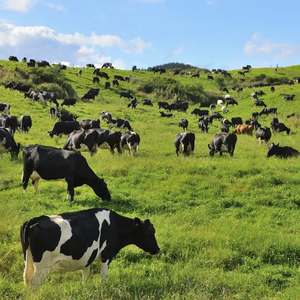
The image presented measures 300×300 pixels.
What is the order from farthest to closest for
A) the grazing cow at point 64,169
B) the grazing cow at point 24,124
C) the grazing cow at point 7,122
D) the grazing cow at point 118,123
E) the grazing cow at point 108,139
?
the grazing cow at point 118,123 < the grazing cow at point 24,124 < the grazing cow at point 7,122 < the grazing cow at point 108,139 < the grazing cow at point 64,169

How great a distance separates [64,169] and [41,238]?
5676 millimetres

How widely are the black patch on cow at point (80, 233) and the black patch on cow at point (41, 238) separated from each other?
186 millimetres

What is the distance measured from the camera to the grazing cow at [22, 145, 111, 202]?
1020cm

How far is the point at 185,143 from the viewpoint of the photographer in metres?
17.5

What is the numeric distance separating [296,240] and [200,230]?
7.75 feet

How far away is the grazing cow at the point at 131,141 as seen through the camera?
17.8 m

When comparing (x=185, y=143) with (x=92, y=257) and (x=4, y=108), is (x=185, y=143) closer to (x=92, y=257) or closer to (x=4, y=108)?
(x=92, y=257)

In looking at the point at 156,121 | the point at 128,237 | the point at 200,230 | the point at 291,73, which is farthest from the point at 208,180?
the point at 291,73

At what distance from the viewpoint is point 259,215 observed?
Result: 30.8 feet

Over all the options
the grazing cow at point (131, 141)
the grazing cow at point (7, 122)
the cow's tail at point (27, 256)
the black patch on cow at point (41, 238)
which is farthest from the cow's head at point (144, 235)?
the grazing cow at point (7, 122)

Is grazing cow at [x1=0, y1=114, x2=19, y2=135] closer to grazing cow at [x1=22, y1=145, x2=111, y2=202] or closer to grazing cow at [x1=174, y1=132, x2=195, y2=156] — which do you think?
grazing cow at [x1=174, y1=132, x2=195, y2=156]

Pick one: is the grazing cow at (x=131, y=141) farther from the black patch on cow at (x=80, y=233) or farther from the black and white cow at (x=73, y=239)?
the black patch on cow at (x=80, y=233)

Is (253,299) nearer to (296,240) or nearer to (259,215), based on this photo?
(296,240)

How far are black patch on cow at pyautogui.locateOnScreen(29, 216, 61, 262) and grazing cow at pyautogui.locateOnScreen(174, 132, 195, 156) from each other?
43.1ft
